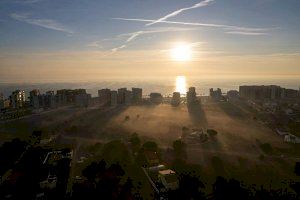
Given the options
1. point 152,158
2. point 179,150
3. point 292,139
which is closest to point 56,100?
point 179,150

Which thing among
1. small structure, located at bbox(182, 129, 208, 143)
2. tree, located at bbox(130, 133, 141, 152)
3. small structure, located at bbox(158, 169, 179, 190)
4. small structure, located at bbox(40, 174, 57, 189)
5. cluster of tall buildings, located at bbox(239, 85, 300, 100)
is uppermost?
cluster of tall buildings, located at bbox(239, 85, 300, 100)

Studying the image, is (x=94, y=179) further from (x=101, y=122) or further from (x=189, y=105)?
(x=189, y=105)

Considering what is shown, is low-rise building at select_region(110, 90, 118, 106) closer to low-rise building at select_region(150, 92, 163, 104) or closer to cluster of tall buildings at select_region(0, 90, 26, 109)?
low-rise building at select_region(150, 92, 163, 104)

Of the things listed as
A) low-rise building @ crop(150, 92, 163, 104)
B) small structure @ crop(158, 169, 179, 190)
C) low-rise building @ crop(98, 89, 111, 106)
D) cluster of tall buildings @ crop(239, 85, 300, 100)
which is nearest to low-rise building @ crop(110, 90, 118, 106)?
low-rise building @ crop(98, 89, 111, 106)

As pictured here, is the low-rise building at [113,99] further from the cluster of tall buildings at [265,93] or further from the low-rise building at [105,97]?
the cluster of tall buildings at [265,93]

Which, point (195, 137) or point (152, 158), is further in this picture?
point (195, 137)

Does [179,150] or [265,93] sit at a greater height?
[265,93]

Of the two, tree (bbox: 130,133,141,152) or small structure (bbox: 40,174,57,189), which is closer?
small structure (bbox: 40,174,57,189)

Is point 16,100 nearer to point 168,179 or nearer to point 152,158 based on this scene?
point 152,158

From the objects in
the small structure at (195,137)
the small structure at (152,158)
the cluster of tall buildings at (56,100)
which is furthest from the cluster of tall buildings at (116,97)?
the small structure at (152,158)
